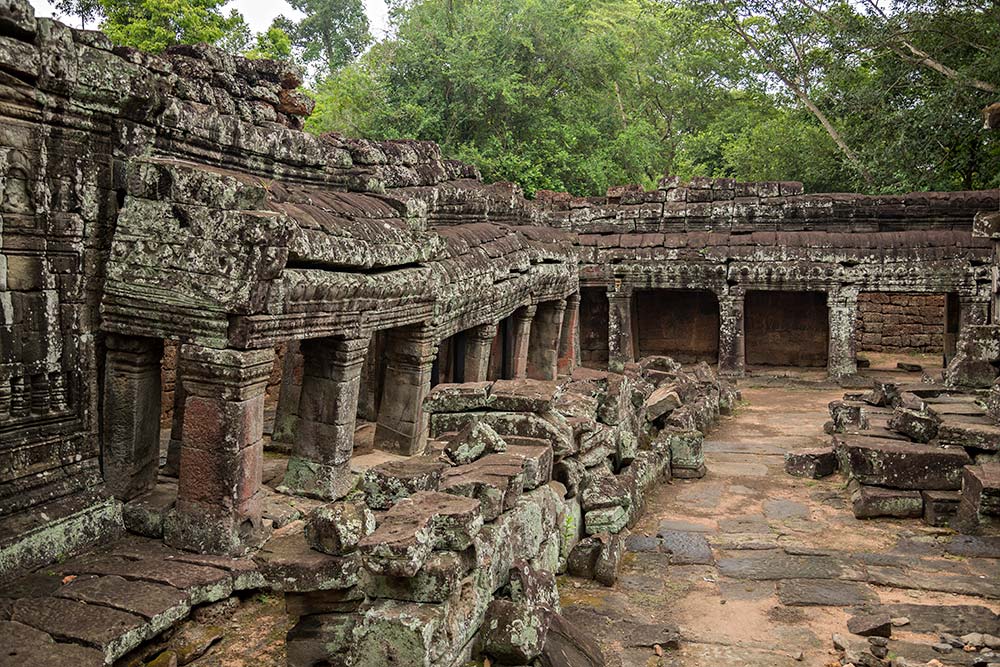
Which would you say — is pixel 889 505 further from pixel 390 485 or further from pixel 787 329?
pixel 787 329

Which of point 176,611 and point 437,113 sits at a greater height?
point 437,113

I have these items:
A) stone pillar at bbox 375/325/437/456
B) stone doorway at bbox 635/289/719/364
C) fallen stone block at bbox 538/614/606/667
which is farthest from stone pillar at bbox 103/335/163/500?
stone doorway at bbox 635/289/719/364

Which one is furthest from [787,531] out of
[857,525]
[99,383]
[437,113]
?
[437,113]

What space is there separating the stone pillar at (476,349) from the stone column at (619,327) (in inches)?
296

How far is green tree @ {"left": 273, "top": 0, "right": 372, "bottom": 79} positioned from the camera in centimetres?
4353

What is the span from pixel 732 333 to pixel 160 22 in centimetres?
1588

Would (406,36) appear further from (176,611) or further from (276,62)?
(176,611)

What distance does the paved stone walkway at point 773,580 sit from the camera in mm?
5707

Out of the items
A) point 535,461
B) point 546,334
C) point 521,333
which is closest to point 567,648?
point 535,461

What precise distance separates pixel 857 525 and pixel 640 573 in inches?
115

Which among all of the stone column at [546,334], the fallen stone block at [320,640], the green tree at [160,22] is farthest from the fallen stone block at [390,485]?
the green tree at [160,22]

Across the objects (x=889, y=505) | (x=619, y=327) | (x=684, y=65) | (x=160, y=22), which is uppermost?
(x=684, y=65)

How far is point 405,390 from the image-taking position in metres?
9.55

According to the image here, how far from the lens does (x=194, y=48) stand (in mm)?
9070
